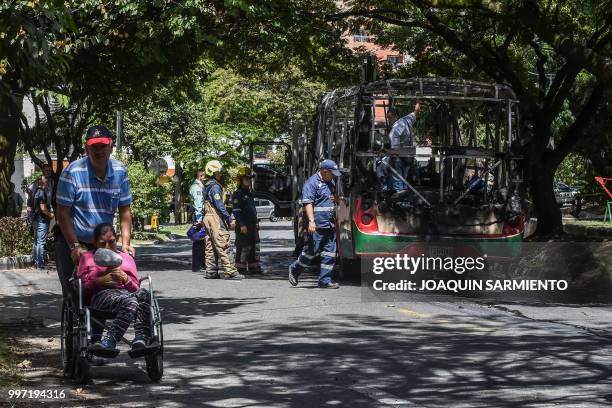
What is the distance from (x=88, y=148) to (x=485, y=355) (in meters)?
3.87

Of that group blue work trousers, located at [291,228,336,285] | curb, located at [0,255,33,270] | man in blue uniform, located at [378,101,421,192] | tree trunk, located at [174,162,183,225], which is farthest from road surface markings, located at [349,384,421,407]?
tree trunk, located at [174,162,183,225]

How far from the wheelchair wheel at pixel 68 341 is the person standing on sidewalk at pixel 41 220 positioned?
40.3 feet

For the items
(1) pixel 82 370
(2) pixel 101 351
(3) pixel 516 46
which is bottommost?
(1) pixel 82 370

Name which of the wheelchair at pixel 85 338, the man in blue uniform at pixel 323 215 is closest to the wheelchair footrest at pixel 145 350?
the wheelchair at pixel 85 338

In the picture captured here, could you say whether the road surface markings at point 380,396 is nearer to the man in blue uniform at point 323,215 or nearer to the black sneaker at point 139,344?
the black sneaker at point 139,344

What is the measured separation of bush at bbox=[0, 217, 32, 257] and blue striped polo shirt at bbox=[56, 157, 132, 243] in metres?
13.4

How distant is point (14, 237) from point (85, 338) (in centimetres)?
1419

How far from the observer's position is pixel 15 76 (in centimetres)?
1408

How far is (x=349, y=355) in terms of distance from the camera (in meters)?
9.87

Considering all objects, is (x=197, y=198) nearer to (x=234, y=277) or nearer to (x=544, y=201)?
(x=234, y=277)

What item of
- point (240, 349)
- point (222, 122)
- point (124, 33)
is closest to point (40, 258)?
point (124, 33)

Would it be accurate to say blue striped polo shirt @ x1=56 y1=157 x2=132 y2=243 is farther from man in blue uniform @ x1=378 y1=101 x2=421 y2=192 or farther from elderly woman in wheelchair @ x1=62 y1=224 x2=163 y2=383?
man in blue uniform @ x1=378 y1=101 x2=421 y2=192

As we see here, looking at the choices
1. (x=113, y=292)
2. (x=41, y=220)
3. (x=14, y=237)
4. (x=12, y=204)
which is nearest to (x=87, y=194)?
(x=113, y=292)

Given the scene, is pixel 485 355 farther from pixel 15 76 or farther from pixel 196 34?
pixel 196 34
